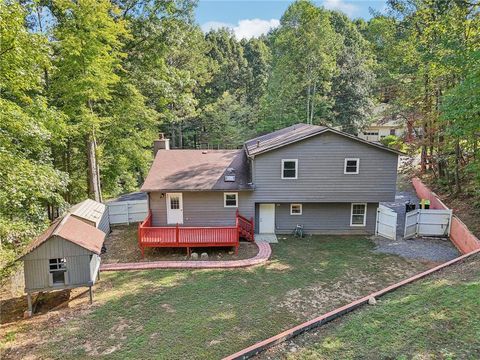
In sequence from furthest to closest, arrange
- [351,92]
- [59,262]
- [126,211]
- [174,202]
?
[351,92] → [126,211] → [174,202] → [59,262]

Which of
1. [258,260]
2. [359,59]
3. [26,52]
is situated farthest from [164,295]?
[359,59]

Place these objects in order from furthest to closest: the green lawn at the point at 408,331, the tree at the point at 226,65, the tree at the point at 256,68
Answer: the tree at the point at 256,68, the tree at the point at 226,65, the green lawn at the point at 408,331

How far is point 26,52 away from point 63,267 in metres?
6.87

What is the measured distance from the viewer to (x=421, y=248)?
45.1ft

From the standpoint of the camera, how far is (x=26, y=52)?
988cm

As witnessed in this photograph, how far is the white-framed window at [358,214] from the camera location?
16.1 metres

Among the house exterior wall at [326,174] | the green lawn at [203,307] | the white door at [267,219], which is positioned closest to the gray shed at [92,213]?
the green lawn at [203,307]

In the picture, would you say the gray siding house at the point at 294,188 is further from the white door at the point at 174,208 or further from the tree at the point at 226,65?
the tree at the point at 226,65

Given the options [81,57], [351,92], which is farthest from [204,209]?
[351,92]

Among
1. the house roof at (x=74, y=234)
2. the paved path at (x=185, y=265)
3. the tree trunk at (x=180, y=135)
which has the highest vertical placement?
the tree trunk at (x=180, y=135)

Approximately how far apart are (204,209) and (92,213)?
511 centimetres

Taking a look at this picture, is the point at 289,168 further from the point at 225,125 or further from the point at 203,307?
the point at 225,125

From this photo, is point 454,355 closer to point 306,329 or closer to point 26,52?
point 306,329

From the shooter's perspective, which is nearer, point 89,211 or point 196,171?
point 89,211
